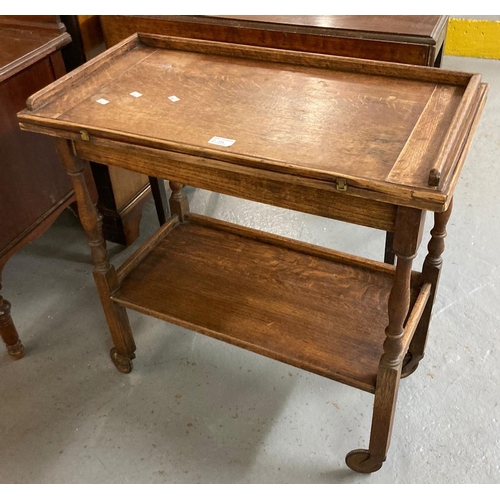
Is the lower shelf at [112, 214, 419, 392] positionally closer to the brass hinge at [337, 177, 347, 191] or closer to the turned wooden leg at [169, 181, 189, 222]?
the turned wooden leg at [169, 181, 189, 222]

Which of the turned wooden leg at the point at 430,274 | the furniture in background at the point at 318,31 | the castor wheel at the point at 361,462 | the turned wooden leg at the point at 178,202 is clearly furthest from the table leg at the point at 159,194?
the castor wheel at the point at 361,462

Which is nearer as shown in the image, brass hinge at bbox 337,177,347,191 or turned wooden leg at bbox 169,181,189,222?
brass hinge at bbox 337,177,347,191

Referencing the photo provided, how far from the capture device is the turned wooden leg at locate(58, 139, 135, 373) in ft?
5.05

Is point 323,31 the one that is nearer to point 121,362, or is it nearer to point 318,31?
point 318,31

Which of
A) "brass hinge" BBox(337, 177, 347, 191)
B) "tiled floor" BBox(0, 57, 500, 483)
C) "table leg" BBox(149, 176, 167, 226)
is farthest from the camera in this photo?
"table leg" BBox(149, 176, 167, 226)

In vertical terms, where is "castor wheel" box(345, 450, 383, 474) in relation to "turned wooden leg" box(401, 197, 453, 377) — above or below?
below

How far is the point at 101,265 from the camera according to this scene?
1.71 metres

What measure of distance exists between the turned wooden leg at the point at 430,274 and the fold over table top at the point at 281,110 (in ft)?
1.17

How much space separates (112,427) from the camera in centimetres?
182

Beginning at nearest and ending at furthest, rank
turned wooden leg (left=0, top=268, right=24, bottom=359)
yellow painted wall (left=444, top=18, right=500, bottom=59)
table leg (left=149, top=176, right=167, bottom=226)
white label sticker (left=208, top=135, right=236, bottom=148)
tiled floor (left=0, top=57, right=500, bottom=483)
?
1. white label sticker (left=208, top=135, right=236, bottom=148)
2. tiled floor (left=0, top=57, right=500, bottom=483)
3. turned wooden leg (left=0, top=268, right=24, bottom=359)
4. table leg (left=149, top=176, right=167, bottom=226)
5. yellow painted wall (left=444, top=18, right=500, bottom=59)

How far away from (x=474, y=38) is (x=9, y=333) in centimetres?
372

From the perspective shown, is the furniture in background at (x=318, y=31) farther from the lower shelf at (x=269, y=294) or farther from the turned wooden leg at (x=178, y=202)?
the lower shelf at (x=269, y=294)

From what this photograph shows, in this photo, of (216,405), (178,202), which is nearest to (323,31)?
(178,202)

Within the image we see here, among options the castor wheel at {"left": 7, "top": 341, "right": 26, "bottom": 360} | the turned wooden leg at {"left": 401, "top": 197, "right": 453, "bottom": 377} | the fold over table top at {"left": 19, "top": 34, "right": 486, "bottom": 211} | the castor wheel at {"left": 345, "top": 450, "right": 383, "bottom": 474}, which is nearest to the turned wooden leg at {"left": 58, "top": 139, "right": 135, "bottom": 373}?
the fold over table top at {"left": 19, "top": 34, "right": 486, "bottom": 211}
